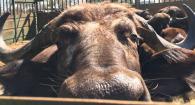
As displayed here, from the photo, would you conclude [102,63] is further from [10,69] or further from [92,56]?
[10,69]

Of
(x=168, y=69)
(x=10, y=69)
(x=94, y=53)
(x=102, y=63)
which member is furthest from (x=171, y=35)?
(x=102, y=63)

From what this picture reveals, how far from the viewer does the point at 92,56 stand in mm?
4781

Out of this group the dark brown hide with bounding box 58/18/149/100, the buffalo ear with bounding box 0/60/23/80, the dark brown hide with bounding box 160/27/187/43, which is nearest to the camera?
the dark brown hide with bounding box 58/18/149/100

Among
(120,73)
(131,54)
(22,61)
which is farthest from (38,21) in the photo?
(120,73)

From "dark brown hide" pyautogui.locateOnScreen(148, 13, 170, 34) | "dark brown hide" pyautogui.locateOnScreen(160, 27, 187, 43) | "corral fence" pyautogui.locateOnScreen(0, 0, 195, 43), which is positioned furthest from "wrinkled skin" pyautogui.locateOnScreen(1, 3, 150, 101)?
"corral fence" pyautogui.locateOnScreen(0, 0, 195, 43)

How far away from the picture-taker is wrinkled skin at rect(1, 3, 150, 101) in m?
4.13

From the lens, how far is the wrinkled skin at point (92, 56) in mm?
4133

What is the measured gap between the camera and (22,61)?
6.44 meters

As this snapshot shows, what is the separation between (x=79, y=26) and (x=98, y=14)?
0.41 metres

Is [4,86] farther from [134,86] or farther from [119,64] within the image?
[134,86]

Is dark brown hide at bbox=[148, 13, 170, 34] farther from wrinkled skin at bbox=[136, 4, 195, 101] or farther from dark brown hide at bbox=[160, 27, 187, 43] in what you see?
wrinkled skin at bbox=[136, 4, 195, 101]

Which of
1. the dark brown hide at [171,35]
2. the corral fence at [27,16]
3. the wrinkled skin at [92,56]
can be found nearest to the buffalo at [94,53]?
the wrinkled skin at [92,56]

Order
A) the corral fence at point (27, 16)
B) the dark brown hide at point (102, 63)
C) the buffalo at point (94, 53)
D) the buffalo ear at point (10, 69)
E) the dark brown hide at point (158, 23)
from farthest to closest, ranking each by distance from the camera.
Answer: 1. the corral fence at point (27, 16)
2. the dark brown hide at point (158, 23)
3. the buffalo ear at point (10, 69)
4. the buffalo at point (94, 53)
5. the dark brown hide at point (102, 63)

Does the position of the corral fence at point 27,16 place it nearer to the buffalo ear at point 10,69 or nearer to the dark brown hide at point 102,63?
the buffalo ear at point 10,69
